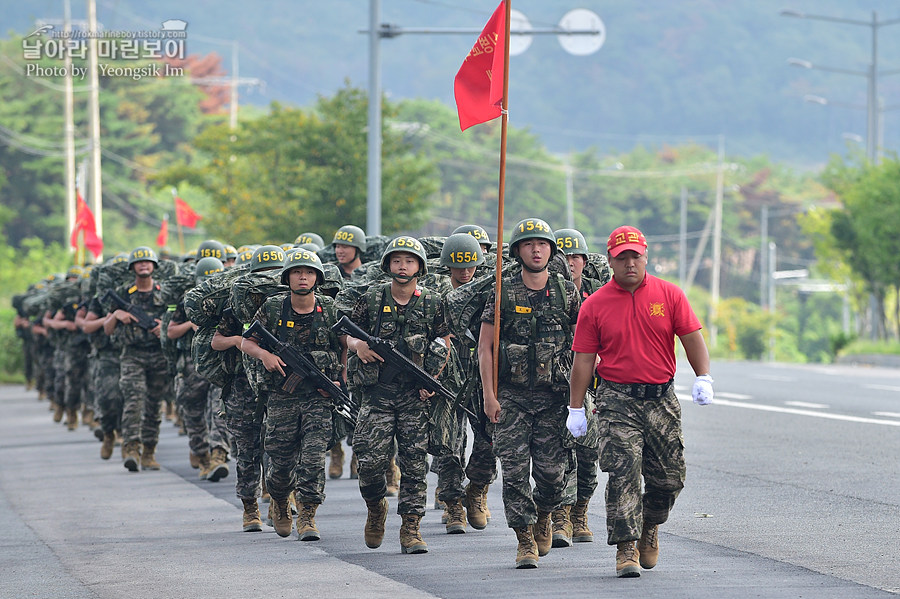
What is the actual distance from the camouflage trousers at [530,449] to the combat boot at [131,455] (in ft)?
23.9

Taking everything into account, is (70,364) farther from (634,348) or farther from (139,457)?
Result: (634,348)

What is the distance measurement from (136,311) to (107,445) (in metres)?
2.15

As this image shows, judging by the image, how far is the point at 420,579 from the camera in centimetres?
887

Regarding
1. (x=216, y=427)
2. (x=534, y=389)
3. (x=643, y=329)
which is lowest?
(x=216, y=427)

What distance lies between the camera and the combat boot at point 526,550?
30.0 feet

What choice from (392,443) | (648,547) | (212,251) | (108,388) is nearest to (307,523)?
(392,443)

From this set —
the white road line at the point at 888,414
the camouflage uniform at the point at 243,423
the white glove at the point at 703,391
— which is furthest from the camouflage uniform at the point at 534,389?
the white road line at the point at 888,414

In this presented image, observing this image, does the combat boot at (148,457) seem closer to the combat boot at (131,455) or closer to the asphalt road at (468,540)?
the combat boot at (131,455)

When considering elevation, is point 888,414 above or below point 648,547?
above

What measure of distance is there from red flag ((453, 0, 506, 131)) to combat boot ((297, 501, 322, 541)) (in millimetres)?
2873

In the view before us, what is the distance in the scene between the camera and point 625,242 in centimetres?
870

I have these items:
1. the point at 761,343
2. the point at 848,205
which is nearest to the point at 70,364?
the point at 848,205

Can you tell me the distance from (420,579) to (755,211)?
9678cm

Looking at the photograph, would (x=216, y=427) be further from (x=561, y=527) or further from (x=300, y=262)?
(x=561, y=527)
